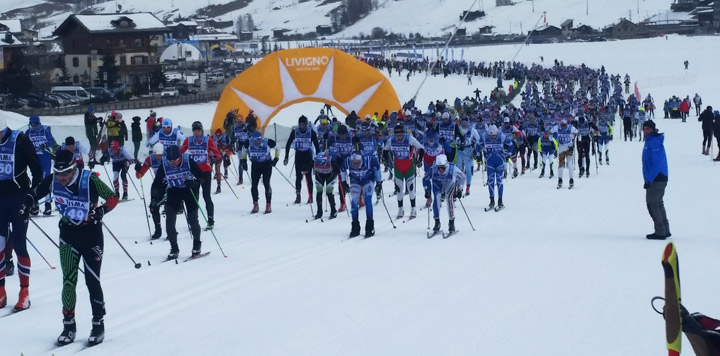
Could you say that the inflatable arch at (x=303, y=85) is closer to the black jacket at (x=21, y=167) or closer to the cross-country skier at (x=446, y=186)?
the cross-country skier at (x=446, y=186)

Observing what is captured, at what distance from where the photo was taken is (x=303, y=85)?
1046 inches

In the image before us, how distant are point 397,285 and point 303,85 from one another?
17457 millimetres

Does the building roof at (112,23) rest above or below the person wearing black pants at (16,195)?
above

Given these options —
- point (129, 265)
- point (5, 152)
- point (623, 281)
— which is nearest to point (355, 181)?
point (129, 265)

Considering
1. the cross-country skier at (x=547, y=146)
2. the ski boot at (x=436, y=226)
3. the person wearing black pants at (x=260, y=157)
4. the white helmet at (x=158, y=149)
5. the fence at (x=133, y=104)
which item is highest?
the fence at (x=133, y=104)

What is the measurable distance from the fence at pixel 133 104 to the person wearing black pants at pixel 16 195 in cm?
3780

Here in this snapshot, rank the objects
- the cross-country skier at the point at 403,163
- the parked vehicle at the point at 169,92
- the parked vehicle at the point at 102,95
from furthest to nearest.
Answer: the parked vehicle at the point at 169,92 < the parked vehicle at the point at 102,95 < the cross-country skier at the point at 403,163

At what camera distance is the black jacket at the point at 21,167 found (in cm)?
883

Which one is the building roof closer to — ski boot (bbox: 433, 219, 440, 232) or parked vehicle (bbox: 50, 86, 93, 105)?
parked vehicle (bbox: 50, 86, 93, 105)

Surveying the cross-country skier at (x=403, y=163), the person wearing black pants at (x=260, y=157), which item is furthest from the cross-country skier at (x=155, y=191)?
the cross-country skier at (x=403, y=163)

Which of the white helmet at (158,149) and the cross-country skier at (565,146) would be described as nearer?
the white helmet at (158,149)

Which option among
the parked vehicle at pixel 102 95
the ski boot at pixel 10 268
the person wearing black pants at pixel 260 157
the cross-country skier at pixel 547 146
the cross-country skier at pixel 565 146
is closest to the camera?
the ski boot at pixel 10 268

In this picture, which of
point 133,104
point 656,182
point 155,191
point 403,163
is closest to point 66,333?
point 155,191

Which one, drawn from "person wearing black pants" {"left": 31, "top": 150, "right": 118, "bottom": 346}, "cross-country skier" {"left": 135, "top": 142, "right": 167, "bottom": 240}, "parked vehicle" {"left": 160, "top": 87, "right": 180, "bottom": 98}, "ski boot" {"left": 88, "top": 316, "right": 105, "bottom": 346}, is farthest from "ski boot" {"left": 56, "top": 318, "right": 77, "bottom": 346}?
"parked vehicle" {"left": 160, "top": 87, "right": 180, "bottom": 98}
